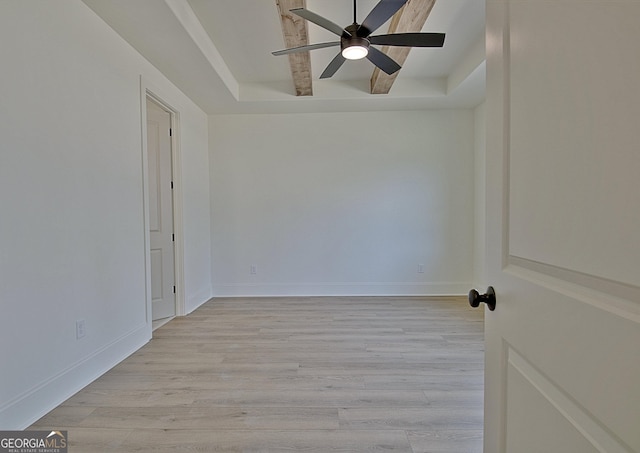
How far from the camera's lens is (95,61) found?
7.22 ft

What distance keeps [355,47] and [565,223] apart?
2016mm

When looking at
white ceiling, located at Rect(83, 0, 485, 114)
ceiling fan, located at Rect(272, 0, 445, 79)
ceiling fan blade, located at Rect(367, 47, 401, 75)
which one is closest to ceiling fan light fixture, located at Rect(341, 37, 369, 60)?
ceiling fan, located at Rect(272, 0, 445, 79)

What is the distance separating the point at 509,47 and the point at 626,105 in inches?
16.0

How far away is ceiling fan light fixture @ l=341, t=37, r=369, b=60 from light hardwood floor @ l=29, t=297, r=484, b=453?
2.34 meters

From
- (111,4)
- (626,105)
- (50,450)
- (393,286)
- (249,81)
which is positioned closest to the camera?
(626,105)

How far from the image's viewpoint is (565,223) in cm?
57

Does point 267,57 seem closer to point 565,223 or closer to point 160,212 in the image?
point 160,212

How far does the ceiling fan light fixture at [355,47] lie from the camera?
2.09m

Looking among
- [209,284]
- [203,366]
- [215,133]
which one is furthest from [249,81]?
[203,366]

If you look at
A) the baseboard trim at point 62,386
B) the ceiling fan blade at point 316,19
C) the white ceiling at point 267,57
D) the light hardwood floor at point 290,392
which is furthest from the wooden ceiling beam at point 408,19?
the baseboard trim at point 62,386

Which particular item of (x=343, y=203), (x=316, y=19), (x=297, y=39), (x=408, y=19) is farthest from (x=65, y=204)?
(x=343, y=203)

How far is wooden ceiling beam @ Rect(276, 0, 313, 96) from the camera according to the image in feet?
7.16

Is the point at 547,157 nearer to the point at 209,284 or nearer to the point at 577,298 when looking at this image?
the point at 577,298

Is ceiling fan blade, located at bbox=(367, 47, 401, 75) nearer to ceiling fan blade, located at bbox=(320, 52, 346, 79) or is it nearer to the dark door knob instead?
ceiling fan blade, located at bbox=(320, 52, 346, 79)
